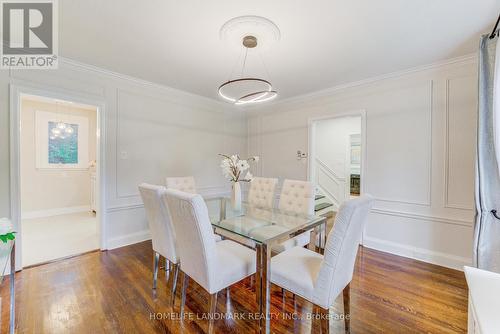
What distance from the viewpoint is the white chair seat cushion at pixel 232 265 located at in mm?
1524

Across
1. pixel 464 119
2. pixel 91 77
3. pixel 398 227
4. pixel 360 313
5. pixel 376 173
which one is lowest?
pixel 360 313

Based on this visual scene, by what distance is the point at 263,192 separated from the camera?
10.0ft

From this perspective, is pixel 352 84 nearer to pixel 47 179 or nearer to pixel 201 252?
pixel 201 252

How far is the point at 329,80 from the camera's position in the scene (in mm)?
3230

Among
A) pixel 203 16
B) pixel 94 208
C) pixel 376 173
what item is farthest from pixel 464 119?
pixel 94 208

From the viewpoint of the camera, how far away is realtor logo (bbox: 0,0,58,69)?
71.4 inches

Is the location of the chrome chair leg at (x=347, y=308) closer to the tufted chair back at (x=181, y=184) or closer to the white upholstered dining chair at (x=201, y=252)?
the white upholstered dining chair at (x=201, y=252)

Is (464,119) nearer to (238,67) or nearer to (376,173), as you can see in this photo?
(376,173)

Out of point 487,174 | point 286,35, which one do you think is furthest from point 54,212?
point 487,174

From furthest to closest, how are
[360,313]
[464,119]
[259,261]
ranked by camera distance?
[464,119], [360,313], [259,261]

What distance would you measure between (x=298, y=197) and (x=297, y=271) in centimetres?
118

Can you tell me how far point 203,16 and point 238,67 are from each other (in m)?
0.97

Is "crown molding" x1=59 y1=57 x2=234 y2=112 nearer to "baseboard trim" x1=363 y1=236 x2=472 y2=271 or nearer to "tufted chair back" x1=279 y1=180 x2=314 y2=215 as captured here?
"tufted chair back" x1=279 y1=180 x2=314 y2=215

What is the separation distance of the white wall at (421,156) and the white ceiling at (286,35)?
291mm
